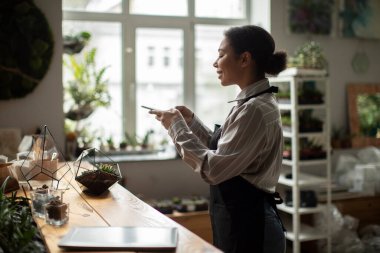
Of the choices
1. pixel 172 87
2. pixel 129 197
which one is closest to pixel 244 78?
pixel 129 197

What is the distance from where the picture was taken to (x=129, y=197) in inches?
77.7

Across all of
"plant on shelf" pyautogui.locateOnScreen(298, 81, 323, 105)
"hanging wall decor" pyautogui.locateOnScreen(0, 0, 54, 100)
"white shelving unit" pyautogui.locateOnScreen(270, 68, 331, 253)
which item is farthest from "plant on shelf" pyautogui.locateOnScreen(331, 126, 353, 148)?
"hanging wall decor" pyautogui.locateOnScreen(0, 0, 54, 100)

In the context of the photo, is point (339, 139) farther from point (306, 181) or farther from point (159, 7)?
point (159, 7)

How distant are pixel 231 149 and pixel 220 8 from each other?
3204 millimetres

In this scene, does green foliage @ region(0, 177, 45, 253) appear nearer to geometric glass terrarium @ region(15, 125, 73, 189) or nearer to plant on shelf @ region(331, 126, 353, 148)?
geometric glass terrarium @ region(15, 125, 73, 189)

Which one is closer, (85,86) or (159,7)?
(85,86)

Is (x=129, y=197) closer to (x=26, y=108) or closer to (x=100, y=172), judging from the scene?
(x=100, y=172)

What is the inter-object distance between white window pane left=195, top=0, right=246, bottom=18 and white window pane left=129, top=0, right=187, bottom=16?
163mm

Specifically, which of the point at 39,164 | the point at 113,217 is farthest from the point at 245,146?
the point at 39,164

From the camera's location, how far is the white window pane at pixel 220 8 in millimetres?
4613

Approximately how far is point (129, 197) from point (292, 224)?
2.66 m

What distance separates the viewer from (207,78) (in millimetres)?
4676

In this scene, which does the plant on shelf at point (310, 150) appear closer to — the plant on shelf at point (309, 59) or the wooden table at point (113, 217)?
the plant on shelf at point (309, 59)

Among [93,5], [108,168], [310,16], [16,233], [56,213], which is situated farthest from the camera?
[310,16]
